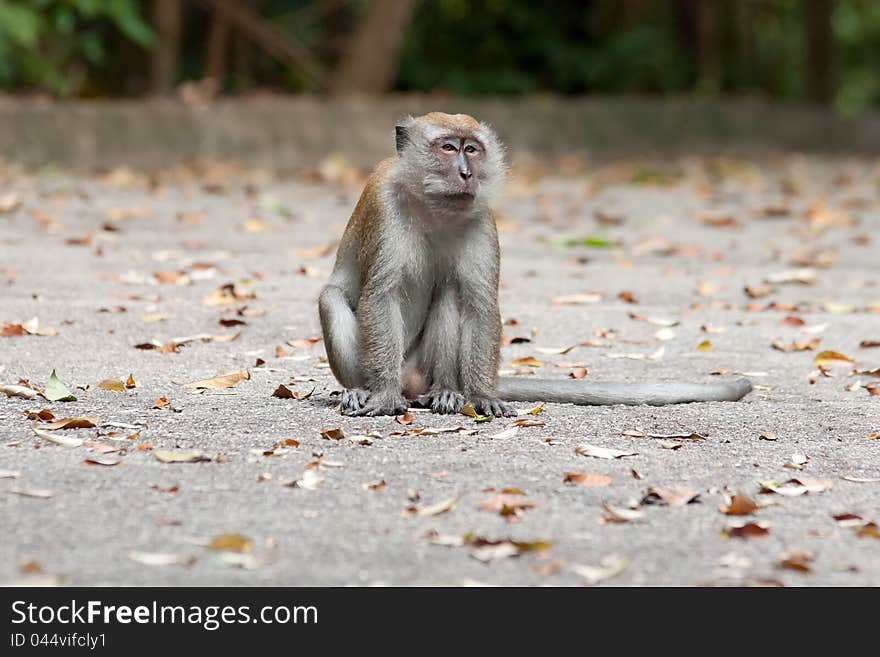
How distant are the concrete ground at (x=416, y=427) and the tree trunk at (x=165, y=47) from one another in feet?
14.5

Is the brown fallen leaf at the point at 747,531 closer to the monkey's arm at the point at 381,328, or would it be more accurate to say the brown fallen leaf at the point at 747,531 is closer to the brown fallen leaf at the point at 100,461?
the monkey's arm at the point at 381,328

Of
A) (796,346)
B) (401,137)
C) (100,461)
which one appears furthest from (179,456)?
(796,346)

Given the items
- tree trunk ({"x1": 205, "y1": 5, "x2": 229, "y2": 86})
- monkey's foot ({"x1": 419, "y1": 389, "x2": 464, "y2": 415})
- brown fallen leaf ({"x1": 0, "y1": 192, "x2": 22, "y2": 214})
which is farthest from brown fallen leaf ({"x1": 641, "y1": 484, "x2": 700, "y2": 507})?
tree trunk ({"x1": 205, "y1": 5, "x2": 229, "y2": 86})

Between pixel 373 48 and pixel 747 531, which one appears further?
pixel 373 48

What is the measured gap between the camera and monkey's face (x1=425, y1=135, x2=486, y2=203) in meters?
5.21

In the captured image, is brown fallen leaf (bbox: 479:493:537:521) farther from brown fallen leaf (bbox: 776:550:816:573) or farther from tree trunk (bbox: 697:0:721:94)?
tree trunk (bbox: 697:0:721:94)

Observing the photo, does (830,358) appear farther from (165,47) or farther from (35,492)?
(165,47)

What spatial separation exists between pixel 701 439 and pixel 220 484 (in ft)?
6.19

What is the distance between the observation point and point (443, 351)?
5.52 m

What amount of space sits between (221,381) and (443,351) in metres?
1.03

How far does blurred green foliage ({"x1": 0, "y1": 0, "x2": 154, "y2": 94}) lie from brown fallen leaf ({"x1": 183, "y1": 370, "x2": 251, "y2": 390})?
8.61 m

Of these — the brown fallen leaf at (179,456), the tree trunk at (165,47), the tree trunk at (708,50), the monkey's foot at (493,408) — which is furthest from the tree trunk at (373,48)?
the brown fallen leaf at (179,456)
